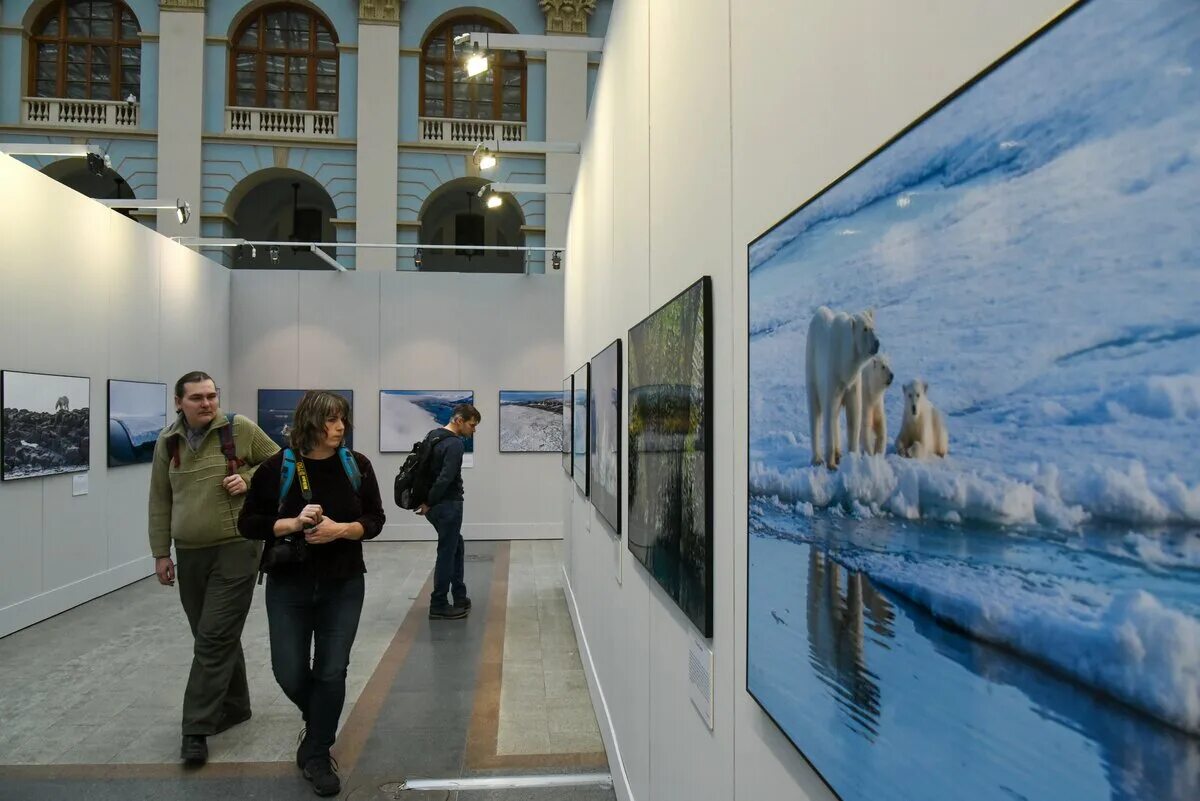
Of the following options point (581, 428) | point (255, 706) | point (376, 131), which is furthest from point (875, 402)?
point (376, 131)

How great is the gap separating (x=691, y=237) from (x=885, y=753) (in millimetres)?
1576

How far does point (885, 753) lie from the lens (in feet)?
3.21

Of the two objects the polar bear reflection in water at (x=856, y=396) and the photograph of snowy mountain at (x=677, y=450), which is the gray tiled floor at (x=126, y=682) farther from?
the polar bear reflection in water at (x=856, y=396)

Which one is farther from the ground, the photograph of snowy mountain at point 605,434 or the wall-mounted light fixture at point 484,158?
the wall-mounted light fixture at point 484,158

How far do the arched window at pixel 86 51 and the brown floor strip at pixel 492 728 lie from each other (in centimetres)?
1622

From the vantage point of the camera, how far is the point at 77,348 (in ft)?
23.4

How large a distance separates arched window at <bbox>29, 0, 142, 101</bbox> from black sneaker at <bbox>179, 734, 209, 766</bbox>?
1687 centimetres

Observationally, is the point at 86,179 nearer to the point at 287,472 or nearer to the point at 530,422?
the point at 530,422

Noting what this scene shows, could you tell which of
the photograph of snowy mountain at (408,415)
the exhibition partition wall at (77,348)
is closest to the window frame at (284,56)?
the photograph of snowy mountain at (408,415)

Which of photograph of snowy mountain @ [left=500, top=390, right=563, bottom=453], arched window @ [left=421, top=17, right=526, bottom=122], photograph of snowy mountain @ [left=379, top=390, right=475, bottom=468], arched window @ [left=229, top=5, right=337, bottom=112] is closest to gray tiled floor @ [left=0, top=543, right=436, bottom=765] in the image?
photograph of snowy mountain @ [left=379, top=390, right=475, bottom=468]

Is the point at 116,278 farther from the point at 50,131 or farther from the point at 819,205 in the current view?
the point at 50,131

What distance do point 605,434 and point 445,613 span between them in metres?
3.67

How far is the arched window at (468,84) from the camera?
53.0ft

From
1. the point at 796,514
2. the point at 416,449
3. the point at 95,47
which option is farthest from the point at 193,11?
the point at 796,514
